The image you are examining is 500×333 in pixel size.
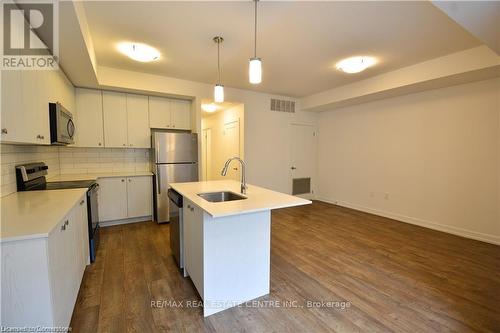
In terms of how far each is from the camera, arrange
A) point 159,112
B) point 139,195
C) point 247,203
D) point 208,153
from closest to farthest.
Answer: point 247,203
point 139,195
point 159,112
point 208,153

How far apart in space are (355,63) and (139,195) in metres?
4.07

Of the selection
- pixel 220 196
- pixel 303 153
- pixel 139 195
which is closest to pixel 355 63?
pixel 220 196

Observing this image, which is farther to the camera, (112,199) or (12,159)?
(112,199)

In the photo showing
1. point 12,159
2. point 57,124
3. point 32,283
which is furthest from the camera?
point 57,124

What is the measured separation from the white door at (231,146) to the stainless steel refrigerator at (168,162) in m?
1.15

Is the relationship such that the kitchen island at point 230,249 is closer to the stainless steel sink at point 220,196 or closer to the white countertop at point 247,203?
the white countertop at point 247,203

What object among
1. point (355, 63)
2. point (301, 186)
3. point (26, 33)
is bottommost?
point (301, 186)

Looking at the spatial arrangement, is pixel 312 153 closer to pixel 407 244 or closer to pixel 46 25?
pixel 407 244

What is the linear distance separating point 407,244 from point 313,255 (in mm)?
1449

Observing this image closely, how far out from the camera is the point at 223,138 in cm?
580

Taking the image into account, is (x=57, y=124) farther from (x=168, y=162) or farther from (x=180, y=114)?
(x=180, y=114)

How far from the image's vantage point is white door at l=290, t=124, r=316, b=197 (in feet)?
18.8

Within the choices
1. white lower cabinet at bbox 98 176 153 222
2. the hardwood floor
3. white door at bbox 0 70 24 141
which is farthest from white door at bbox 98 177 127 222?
white door at bbox 0 70 24 141

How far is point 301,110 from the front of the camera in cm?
571
